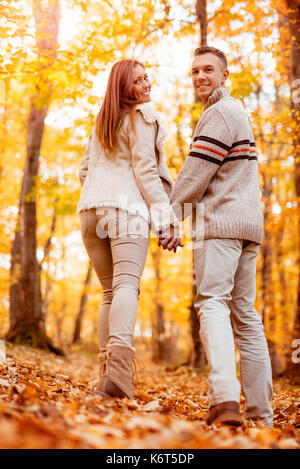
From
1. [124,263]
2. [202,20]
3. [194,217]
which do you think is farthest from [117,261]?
[202,20]

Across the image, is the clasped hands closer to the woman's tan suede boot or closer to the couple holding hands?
the couple holding hands

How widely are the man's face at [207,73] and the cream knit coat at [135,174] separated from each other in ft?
1.30

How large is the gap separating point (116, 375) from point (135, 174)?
1.40m

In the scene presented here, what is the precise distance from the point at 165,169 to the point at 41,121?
276 inches

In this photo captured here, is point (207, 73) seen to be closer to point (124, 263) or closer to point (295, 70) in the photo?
point (124, 263)

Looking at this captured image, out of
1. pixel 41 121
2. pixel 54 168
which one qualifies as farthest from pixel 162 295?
pixel 41 121

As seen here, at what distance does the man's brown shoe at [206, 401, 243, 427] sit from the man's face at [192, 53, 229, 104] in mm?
2115

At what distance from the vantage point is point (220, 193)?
3.05m

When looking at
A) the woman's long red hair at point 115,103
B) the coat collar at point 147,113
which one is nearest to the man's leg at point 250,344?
the coat collar at point 147,113

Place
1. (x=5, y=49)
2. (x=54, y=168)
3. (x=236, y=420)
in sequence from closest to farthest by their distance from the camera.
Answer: (x=236, y=420), (x=5, y=49), (x=54, y=168)

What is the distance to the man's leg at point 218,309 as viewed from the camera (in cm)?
265

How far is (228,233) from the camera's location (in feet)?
9.70
